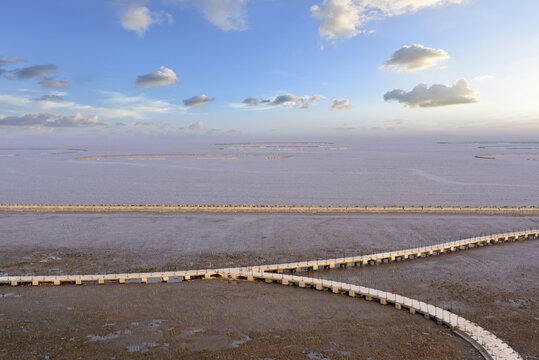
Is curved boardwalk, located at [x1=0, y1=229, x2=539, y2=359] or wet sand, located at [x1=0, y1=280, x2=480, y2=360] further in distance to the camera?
curved boardwalk, located at [x1=0, y1=229, x2=539, y2=359]

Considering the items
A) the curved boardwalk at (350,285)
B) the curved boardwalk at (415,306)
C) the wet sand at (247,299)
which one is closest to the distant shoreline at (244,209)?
the wet sand at (247,299)

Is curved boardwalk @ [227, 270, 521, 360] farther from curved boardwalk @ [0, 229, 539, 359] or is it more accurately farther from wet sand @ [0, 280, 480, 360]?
wet sand @ [0, 280, 480, 360]

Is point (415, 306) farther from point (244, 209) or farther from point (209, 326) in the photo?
point (244, 209)

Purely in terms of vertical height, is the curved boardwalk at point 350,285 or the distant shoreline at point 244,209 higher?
the distant shoreline at point 244,209

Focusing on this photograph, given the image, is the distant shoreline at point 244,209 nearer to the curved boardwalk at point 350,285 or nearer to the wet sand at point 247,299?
the wet sand at point 247,299

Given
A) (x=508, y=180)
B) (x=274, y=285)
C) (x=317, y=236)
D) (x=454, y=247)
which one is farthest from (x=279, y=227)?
(x=508, y=180)

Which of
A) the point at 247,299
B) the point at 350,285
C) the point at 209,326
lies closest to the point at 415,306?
the point at 350,285

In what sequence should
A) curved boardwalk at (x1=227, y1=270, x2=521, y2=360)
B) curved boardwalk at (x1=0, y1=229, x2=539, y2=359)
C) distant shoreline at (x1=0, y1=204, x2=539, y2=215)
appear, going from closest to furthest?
curved boardwalk at (x1=227, y1=270, x2=521, y2=360) → curved boardwalk at (x1=0, y1=229, x2=539, y2=359) → distant shoreline at (x1=0, y1=204, x2=539, y2=215)

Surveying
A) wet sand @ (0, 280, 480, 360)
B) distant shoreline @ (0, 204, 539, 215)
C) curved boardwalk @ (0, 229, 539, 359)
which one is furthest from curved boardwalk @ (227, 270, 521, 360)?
distant shoreline @ (0, 204, 539, 215)

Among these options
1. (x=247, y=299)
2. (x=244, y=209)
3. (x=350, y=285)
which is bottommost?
(x=247, y=299)
